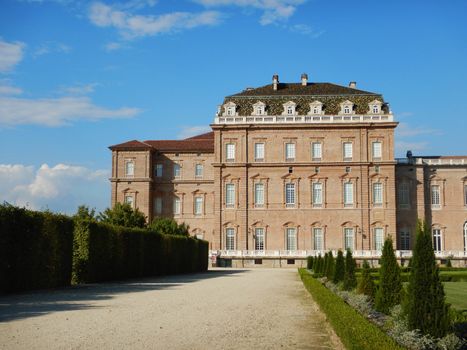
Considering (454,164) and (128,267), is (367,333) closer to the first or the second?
(128,267)

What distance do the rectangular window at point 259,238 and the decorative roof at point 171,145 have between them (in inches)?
443

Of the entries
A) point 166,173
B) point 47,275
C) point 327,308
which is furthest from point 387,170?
point 327,308

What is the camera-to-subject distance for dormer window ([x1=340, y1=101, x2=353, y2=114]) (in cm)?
5531

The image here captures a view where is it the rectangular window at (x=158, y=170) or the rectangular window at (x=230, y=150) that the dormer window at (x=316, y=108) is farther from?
the rectangular window at (x=158, y=170)

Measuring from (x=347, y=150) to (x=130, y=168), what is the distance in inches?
823

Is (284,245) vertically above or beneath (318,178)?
beneath

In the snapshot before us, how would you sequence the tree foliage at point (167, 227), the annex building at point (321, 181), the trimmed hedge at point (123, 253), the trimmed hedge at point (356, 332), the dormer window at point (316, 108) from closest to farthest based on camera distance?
the trimmed hedge at point (356, 332)
the trimmed hedge at point (123, 253)
the tree foliage at point (167, 227)
the annex building at point (321, 181)
the dormer window at point (316, 108)

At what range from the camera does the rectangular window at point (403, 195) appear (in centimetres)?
5578

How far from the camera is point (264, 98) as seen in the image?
56.8 metres

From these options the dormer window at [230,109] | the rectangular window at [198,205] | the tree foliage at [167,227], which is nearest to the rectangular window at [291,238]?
the tree foliage at [167,227]

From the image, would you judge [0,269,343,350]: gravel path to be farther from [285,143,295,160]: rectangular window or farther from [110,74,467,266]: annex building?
[285,143,295,160]: rectangular window

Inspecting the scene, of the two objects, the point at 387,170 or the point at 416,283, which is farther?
the point at 387,170

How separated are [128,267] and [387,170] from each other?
107 feet

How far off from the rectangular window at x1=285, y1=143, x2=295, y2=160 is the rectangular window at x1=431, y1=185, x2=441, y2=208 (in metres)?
12.8
